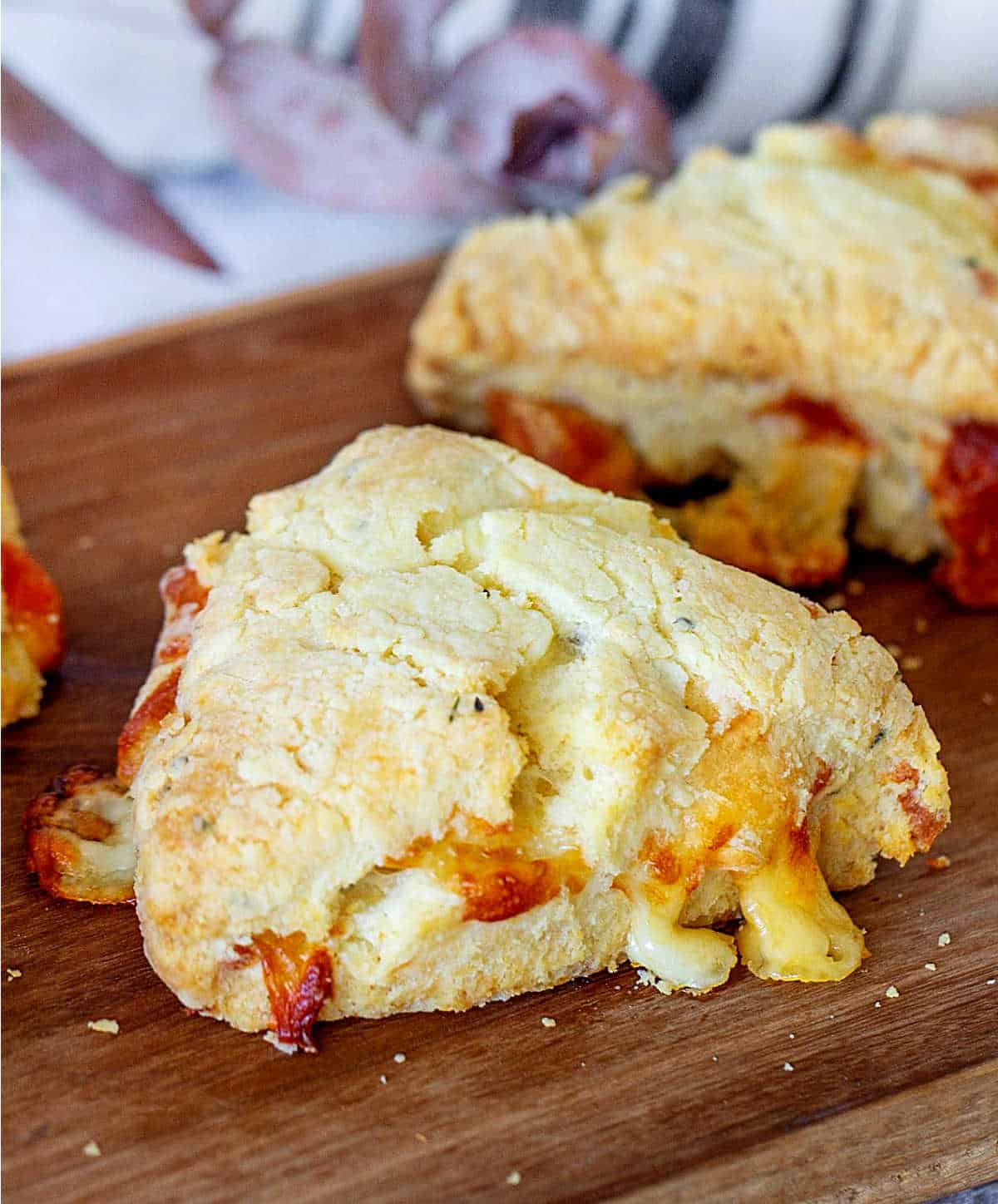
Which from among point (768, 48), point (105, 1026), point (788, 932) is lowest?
point (105, 1026)

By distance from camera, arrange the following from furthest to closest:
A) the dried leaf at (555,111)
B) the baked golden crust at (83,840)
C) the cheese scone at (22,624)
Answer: the dried leaf at (555,111) < the cheese scone at (22,624) < the baked golden crust at (83,840)

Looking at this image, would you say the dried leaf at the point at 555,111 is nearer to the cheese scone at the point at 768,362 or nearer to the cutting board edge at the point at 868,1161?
the cheese scone at the point at 768,362

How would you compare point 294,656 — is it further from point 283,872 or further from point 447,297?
point 447,297

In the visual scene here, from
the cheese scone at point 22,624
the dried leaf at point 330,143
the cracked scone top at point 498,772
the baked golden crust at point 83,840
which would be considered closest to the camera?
the cracked scone top at point 498,772

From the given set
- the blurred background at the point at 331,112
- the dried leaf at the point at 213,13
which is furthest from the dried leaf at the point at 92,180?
the dried leaf at the point at 213,13

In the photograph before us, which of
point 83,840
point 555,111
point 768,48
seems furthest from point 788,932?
point 768,48

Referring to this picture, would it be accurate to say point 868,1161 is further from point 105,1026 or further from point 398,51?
point 398,51
